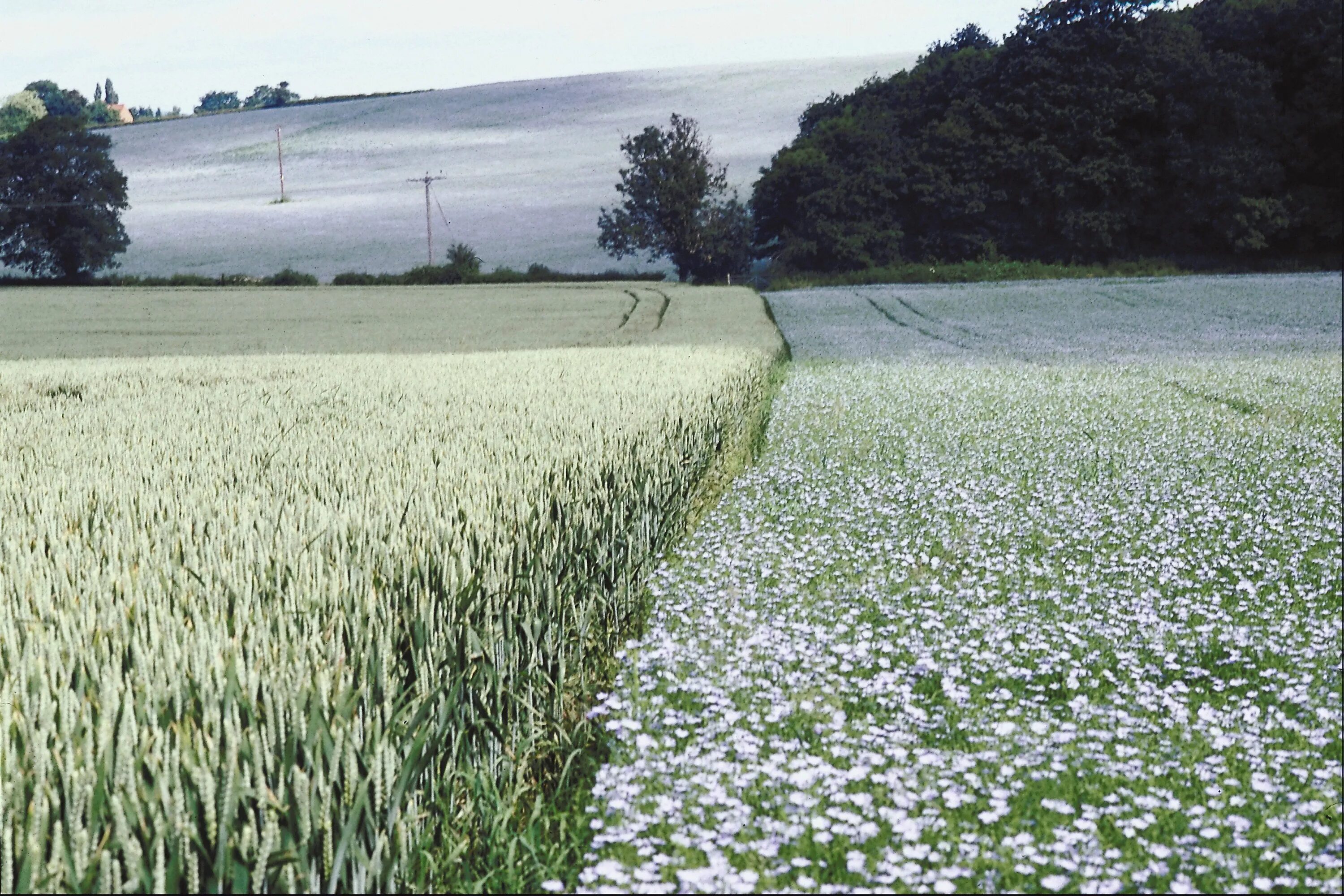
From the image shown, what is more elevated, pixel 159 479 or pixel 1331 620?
pixel 159 479

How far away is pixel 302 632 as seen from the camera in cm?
337

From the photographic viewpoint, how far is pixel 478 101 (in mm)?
133750

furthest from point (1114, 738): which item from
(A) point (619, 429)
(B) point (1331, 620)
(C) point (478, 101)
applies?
(C) point (478, 101)

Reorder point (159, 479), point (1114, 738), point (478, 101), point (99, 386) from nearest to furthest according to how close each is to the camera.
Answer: point (1114, 738) < point (159, 479) < point (99, 386) < point (478, 101)

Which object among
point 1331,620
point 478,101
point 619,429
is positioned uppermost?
point 478,101

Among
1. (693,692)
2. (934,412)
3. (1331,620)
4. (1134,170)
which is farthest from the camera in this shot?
(1134,170)

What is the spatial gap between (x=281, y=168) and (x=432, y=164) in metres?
14.1

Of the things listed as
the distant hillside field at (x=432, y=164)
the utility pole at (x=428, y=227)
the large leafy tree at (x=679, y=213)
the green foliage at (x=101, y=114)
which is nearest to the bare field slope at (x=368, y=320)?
the large leafy tree at (x=679, y=213)

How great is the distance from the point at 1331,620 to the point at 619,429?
4.15 m

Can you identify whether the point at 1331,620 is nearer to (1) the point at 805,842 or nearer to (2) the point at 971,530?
(2) the point at 971,530

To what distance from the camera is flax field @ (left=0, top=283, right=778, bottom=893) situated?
2.38 m

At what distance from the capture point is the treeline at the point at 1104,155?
58.8m

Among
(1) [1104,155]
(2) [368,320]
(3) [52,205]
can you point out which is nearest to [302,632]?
(2) [368,320]

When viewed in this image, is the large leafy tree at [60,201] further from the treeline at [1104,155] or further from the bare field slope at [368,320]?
the treeline at [1104,155]
